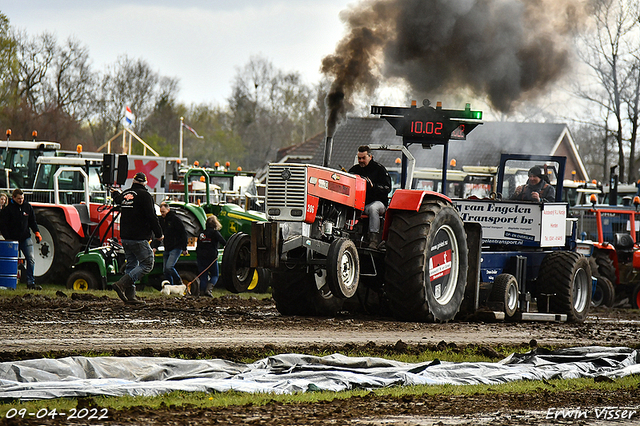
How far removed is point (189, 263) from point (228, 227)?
1.46 metres

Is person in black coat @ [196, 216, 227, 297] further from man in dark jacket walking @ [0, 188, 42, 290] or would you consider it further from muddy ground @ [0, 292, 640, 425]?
man in dark jacket walking @ [0, 188, 42, 290]

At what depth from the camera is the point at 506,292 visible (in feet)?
42.1

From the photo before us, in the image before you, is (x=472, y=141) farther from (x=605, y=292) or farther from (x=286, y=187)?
(x=286, y=187)

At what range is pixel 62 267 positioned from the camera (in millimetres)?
17531

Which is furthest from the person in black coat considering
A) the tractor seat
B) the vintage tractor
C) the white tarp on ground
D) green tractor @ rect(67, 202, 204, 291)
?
the tractor seat

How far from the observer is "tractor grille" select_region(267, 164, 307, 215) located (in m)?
10.9

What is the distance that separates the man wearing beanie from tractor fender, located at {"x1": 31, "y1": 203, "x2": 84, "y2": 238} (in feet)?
28.7

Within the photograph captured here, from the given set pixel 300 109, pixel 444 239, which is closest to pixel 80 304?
pixel 444 239

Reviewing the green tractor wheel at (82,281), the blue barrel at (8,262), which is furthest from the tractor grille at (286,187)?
the blue barrel at (8,262)

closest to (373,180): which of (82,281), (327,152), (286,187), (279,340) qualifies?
(327,152)

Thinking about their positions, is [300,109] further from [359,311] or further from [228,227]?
[359,311]

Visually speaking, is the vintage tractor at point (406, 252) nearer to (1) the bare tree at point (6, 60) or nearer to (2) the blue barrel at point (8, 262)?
(2) the blue barrel at point (8, 262)

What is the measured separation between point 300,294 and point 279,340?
2.68 m

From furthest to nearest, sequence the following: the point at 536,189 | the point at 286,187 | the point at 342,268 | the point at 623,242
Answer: the point at 623,242 < the point at 536,189 < the point at 286,187 < the point at 342,268
